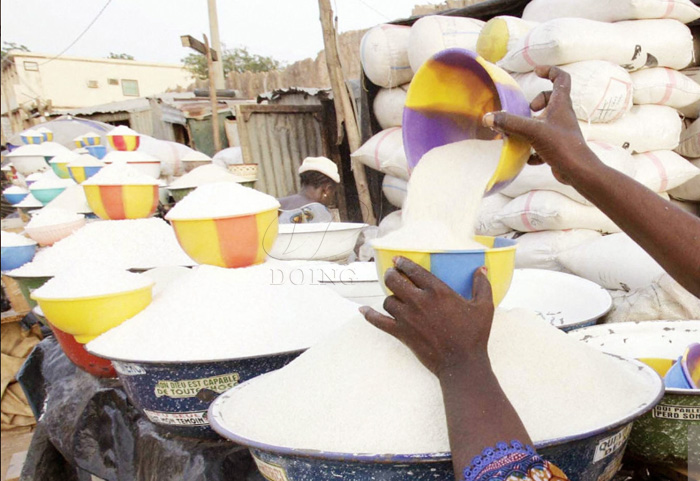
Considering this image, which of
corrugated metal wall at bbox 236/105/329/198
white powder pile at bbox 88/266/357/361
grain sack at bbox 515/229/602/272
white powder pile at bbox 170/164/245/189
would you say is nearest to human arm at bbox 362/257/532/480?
white powder pile at bbox 88/266/357/361

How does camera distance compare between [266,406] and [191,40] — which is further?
[191,40]

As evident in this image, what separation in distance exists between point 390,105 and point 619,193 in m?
2.24

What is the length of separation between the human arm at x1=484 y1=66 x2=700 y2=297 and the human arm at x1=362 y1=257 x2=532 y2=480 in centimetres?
16

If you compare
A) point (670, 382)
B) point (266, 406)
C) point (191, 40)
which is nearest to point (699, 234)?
point (670, 382)

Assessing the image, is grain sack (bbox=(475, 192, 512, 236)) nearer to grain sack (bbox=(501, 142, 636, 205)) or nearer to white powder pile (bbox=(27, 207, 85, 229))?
grain sack (bbox=(501, 142, 636, 205))

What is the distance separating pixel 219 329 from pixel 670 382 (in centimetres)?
68

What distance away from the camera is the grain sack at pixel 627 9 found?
6.13 feet

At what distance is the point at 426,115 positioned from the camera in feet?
2.66

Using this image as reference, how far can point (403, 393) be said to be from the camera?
1.83ft

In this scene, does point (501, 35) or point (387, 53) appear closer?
point (501, 35)

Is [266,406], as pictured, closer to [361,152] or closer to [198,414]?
[198,414]

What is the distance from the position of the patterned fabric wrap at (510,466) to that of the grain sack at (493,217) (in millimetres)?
1649

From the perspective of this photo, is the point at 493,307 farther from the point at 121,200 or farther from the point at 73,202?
the point at 73,202

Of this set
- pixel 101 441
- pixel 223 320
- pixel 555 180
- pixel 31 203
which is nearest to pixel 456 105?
pixel 223 320
